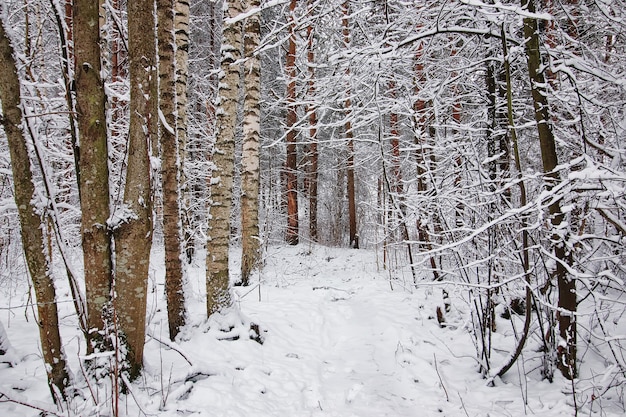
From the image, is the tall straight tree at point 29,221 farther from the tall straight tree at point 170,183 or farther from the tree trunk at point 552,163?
the tree trunk at point 552,163

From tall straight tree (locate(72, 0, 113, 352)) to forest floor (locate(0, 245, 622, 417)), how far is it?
335 millimetres

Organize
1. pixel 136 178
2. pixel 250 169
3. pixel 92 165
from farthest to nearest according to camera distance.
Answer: pixel 250 169, pixel 136 178, pixel 92 165

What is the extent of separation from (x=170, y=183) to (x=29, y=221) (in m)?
1.79

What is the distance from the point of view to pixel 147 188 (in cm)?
257

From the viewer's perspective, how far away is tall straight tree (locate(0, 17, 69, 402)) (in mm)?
2141

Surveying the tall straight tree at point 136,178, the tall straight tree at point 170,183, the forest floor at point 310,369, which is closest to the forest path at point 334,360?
the forest floor at point 310,369

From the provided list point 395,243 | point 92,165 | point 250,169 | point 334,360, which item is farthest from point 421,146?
point 250,169

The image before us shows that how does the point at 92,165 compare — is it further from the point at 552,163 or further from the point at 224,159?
the point at 552,163

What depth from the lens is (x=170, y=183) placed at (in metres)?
3.97

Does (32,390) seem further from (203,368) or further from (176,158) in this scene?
(176,158)

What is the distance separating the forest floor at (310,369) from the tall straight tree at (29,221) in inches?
7.2

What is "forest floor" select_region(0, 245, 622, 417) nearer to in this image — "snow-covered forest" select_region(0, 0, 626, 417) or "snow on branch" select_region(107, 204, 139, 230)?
"snow-covered forest" select_region(0, 0, 626, 417)

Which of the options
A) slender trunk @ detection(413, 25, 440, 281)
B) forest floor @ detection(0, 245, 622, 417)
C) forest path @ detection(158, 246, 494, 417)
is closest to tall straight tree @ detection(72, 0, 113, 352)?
forest floor @ detection(0, 245, 622, 417)

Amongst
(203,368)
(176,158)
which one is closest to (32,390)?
(203,368)
